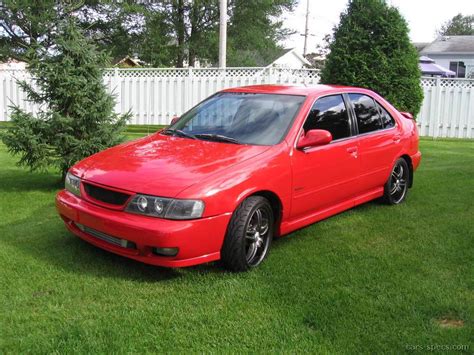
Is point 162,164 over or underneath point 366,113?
underneath

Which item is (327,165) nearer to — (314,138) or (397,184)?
(314,138)

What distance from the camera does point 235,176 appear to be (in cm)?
413

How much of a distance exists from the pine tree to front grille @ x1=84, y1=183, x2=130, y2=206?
9.66 ft

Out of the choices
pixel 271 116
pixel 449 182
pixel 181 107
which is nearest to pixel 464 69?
pixel 181 107

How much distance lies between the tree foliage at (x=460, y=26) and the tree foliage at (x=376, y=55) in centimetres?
7467

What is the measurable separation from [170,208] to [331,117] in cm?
229

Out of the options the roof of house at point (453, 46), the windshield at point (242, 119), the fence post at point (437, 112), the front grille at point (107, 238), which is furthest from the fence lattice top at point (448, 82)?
the roof of house at point (453, 46)

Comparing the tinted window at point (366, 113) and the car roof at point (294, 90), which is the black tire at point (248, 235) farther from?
the tinted window at point (366, 113)

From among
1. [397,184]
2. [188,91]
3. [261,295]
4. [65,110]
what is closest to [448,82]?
[188,91]

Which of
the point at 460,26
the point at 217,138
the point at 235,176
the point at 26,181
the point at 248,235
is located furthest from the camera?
the point at 460,26

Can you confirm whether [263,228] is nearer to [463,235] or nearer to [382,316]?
[382,316]

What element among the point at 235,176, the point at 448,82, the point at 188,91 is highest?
the point at 448,82

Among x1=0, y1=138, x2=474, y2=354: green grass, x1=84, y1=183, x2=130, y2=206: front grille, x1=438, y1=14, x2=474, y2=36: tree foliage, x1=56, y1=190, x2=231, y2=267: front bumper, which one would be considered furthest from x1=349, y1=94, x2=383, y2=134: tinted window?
x1=438, y1=14, x2=474, y2=36: tree foliage

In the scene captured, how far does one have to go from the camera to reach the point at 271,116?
5035 millimetres
